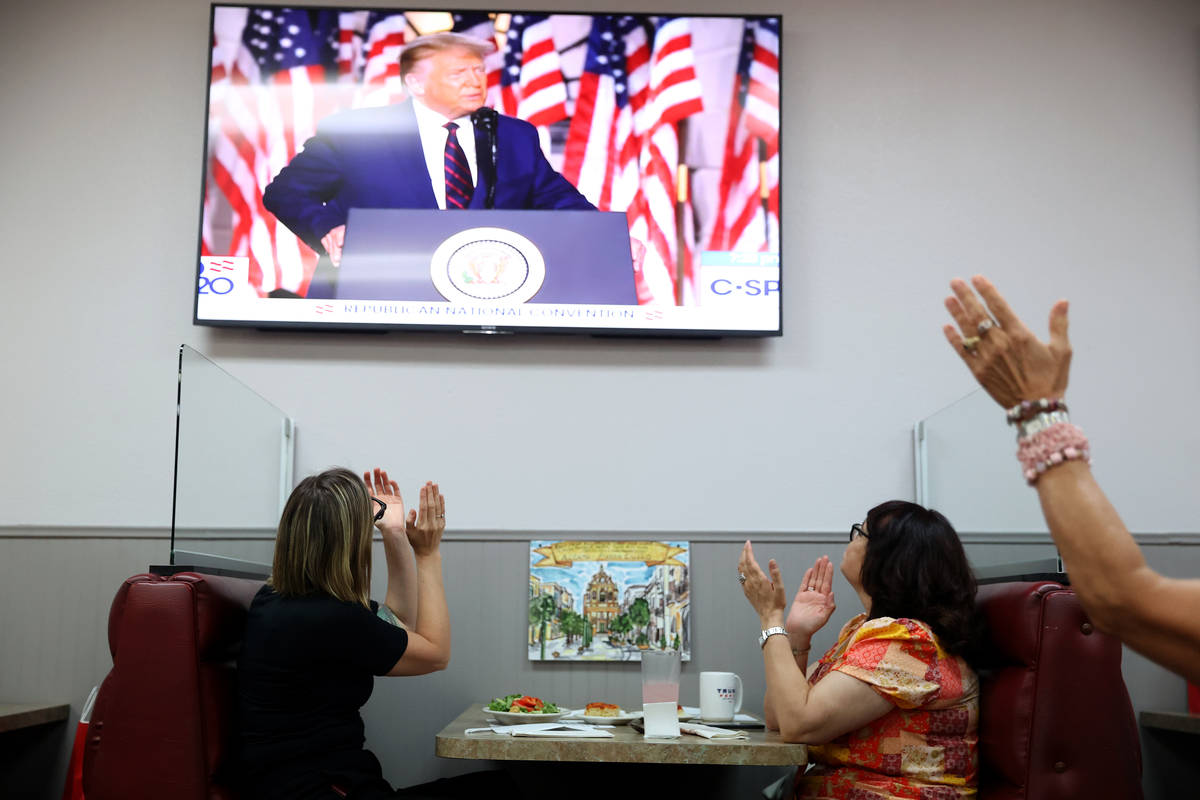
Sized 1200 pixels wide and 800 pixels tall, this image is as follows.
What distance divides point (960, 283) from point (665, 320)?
2170mm

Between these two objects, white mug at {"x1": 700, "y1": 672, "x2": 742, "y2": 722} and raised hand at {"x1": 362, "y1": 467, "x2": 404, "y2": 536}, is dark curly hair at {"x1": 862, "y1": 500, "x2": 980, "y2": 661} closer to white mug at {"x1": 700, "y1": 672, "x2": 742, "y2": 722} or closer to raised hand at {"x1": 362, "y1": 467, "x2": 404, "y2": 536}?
white mug at {"x1": 700, "y1": 672, "x2": 742, "y2": 722}

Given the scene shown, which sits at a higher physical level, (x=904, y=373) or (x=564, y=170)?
(x=564, y=170)

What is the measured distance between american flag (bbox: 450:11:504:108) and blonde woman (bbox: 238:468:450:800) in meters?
1.67

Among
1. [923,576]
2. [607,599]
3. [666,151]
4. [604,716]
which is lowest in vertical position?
[604,716]

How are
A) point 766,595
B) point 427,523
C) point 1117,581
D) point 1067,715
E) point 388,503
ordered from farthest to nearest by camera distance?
point 388,503, point 427,523, point 766,595, point 1067,715, point 1117,581

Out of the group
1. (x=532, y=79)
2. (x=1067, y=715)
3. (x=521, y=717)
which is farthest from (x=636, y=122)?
(x=1067, y=715)

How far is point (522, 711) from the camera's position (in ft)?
8.41

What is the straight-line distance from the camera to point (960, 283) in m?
1.18

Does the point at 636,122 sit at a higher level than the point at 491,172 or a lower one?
higher

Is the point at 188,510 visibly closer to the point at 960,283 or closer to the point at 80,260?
the point at 80,260

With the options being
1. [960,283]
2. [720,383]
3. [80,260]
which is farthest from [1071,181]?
[80,260]

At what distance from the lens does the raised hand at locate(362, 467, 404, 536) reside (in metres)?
2.79

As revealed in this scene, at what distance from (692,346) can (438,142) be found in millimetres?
1038

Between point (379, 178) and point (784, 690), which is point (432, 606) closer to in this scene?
point (784, 690)
